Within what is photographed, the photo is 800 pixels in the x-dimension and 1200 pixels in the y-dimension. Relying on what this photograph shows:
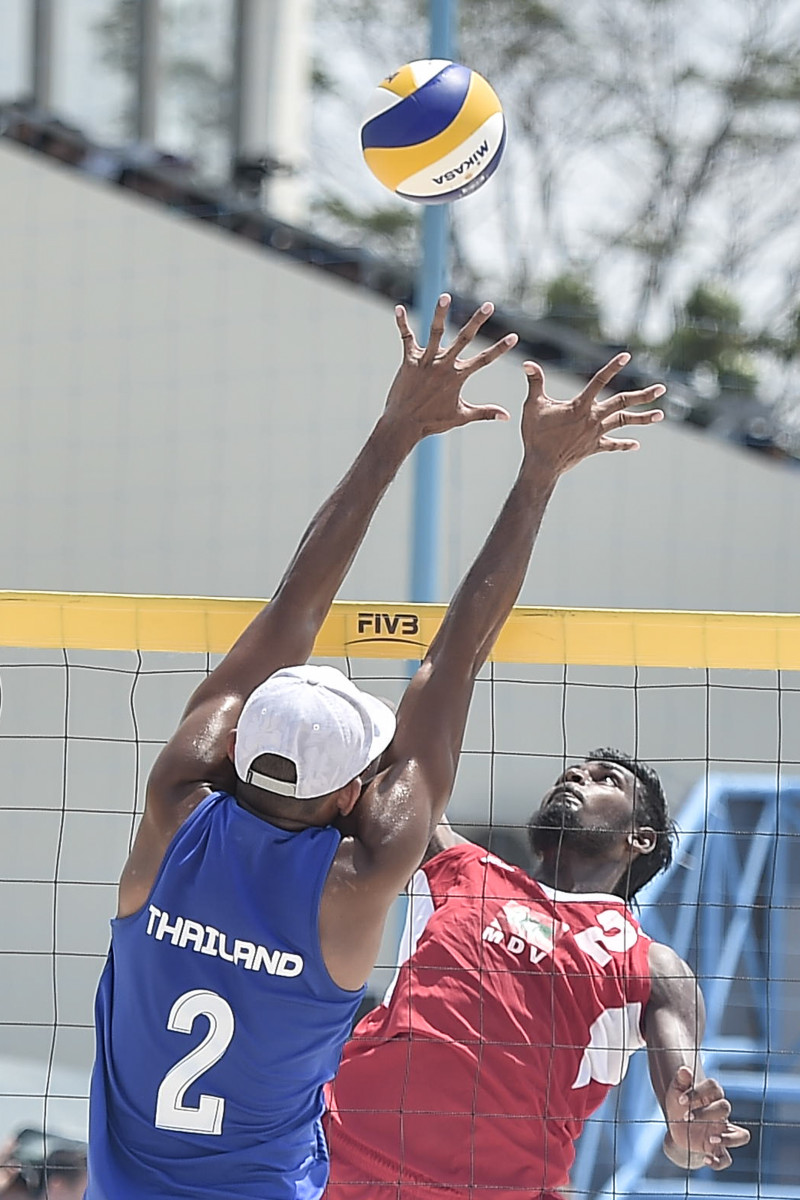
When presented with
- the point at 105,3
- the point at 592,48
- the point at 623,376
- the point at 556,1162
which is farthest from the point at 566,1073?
the point at 592,48

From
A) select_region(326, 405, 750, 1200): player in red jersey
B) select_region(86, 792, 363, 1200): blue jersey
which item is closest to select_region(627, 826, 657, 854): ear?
select_region(326, 405, 750, 1200): player in red jersey

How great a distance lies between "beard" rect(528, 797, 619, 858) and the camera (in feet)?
12.1

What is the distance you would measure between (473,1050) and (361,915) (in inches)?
45.1

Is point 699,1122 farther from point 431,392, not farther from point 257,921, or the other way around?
point 431,392

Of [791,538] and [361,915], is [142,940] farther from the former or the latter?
[791,538]

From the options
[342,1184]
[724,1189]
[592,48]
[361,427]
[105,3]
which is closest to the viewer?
[342,1184]

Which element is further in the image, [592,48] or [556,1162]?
[592,48]

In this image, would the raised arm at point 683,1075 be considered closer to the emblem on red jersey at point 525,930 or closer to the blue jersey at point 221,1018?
the emblem on red jersey at point 525,930

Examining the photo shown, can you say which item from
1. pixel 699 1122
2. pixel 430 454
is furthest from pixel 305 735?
pixel 430 454

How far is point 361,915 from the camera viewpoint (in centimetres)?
240

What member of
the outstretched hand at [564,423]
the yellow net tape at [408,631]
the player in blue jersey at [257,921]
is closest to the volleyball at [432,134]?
the yellow net tape at [408,631]

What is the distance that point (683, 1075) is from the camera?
10.7ft

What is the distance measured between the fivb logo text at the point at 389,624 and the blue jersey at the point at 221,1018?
39.5 inches

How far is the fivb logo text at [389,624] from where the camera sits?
3.46 meters
